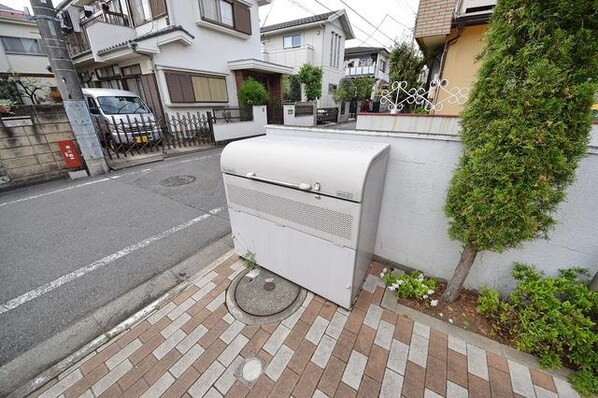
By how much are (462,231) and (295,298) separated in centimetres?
164

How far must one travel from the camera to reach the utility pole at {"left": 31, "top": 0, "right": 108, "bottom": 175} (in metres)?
4.84

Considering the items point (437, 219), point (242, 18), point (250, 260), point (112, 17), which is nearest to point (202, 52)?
point (242, 18)

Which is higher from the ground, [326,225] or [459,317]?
[326,225]

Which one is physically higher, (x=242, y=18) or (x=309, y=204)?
(x=242, y=18)

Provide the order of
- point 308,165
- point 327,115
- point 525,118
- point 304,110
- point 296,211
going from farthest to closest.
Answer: point 327,115, point 304,110, point 296,211, point 308,165, point 525,118

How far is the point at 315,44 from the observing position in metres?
17.0

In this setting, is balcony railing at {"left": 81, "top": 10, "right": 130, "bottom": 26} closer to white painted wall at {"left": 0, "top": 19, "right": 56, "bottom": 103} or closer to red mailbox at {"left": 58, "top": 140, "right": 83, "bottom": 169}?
white painted wall at {"left": 0, "top": 19, "right": 56, "bottom": 103}

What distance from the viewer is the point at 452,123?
8.32ft

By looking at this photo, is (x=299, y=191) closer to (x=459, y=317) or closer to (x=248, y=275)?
(x=248, y=275)

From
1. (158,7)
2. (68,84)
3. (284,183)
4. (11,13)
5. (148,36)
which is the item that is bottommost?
(284,183)

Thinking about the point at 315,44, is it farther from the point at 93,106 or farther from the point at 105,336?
the point at 105,336

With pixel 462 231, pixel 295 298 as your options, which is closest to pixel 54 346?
pixel 295 298

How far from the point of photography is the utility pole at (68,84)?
484 cm

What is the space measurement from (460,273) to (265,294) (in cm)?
189
